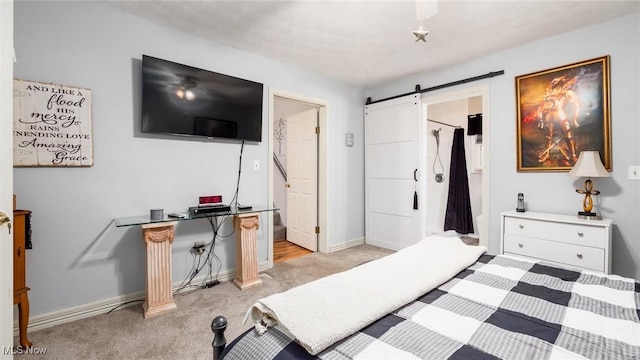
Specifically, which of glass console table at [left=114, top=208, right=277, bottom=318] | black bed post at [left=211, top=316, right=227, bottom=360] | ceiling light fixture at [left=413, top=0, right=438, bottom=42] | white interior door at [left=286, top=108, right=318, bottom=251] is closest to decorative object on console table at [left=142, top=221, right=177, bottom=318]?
glass console table at [left=114, top=208, right=277, bottom=318]

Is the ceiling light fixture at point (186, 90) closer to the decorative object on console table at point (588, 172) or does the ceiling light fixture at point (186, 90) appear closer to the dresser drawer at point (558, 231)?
the dresser drawer at point (558, 231)

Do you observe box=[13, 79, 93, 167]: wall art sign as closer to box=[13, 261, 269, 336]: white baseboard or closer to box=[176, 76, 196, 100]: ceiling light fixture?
box=[176, 76, 196, 100]: ceiling light fixture

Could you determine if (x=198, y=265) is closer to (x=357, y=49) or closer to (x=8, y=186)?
(x=8, y=186)

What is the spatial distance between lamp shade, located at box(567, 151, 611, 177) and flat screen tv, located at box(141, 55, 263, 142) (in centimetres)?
293

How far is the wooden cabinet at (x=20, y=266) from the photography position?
1627 mm

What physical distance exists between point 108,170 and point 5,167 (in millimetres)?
1055

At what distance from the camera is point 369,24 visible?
2.42 meters

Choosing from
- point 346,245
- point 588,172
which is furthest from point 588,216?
point 346,245

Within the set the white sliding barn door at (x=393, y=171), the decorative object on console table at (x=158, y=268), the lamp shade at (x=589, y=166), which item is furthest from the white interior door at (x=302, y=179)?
the lamp shade at (x=589, y=166)

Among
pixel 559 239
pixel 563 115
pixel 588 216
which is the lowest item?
pixel 559 239

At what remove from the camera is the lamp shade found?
2.28 meters

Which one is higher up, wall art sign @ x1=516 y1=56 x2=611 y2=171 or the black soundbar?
wall art sign @ x1=516 y1=56 x2=611 y2=171

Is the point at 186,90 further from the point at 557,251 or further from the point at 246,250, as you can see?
the point at 557,251

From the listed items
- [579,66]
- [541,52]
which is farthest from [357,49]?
[579,66]
